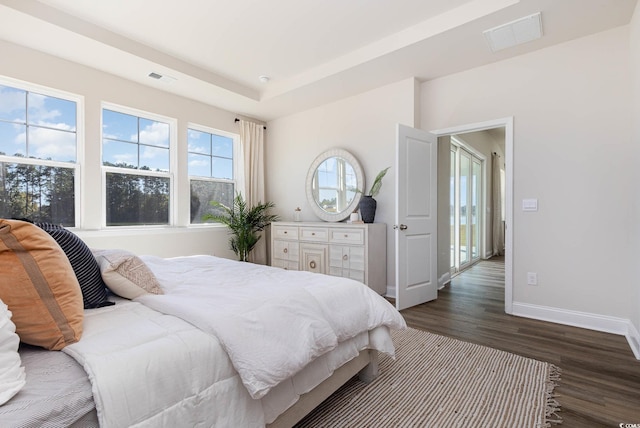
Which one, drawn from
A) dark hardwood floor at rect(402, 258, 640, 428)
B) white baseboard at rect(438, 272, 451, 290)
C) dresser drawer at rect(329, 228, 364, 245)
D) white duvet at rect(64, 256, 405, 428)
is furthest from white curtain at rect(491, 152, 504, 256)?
white duvet at rect(64, 256, 405, 428)

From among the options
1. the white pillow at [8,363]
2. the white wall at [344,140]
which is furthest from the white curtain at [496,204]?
the white pillow at [8,363]

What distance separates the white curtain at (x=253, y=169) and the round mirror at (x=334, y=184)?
968 millimetres

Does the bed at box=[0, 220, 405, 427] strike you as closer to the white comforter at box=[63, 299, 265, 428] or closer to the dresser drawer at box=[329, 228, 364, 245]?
the white comforter at box=[63, 299, 265, 428]

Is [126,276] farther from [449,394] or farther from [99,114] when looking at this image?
[99,114]

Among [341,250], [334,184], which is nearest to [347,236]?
[341,250]

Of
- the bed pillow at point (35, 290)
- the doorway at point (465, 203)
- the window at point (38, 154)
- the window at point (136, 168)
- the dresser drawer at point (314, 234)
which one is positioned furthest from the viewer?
the doorway at point (465, 203)

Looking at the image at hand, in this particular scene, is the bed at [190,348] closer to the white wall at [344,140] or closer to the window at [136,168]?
the white wall at [344,140]

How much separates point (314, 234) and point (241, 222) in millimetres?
1235

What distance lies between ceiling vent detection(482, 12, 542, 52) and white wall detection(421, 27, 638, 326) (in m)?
0.34

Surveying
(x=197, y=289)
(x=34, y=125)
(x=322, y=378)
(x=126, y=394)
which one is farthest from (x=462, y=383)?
(x=34, y=125)

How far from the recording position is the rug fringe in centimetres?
156

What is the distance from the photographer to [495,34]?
281cm

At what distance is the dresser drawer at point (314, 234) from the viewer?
157 inches

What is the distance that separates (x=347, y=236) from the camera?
377cm
